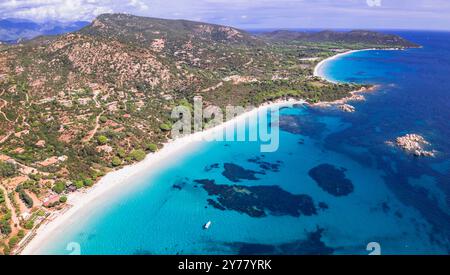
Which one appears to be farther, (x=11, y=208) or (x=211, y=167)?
(x=211, y=167)

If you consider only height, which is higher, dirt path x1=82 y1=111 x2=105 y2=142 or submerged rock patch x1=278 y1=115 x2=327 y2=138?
dirt path x1=82 y1=111 x2=105 y2=142

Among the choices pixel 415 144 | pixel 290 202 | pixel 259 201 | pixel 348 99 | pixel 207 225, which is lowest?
pixel 207 225

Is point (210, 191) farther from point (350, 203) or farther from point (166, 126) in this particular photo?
point (166, 126)

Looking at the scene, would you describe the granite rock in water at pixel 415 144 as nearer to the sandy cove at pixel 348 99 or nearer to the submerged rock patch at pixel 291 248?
the sandy cove at pixel 348 99

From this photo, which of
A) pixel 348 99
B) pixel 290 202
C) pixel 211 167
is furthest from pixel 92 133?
pixel 348 99

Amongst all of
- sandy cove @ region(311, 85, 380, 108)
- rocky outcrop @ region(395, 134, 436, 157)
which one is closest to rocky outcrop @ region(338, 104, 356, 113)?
sandy cove @ region(311, 85, 380, 108)

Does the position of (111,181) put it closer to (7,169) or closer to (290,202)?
(7,169)

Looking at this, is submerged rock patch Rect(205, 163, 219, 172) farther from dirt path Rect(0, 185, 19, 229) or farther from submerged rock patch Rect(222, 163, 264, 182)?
dirt path Rect(0, 185, 19, 229)
